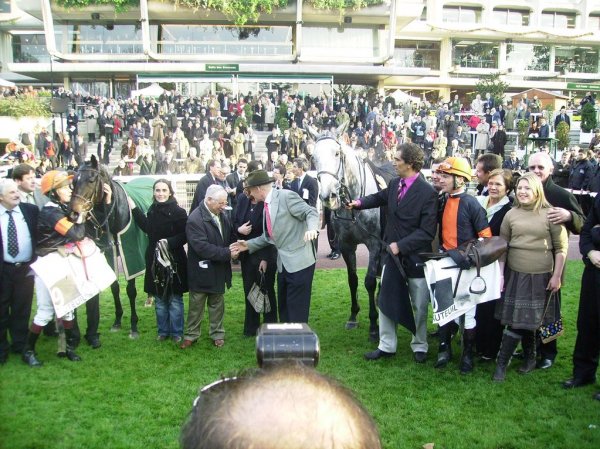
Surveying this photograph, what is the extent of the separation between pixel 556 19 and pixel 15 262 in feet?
180

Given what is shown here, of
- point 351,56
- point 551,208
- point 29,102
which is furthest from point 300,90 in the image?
point 551,208

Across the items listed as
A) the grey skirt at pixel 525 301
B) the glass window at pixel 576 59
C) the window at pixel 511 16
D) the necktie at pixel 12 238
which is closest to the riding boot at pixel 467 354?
the grey skirt at pixel 525 301

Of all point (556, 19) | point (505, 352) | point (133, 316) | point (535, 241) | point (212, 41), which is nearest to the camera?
point (535, 241)

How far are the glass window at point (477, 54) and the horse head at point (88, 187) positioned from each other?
4526 cm

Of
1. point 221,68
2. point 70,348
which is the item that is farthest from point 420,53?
point 70,348

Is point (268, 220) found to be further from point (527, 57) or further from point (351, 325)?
point (527, 57)

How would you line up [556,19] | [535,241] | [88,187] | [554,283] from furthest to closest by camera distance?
[556,19] < [88,187] < [535,241] < [554,283]

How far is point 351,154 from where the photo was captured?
21.9 feet

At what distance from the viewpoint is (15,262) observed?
18.8 ft

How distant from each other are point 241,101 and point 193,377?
→ 22.2 m

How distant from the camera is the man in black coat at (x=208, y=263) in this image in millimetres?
6160

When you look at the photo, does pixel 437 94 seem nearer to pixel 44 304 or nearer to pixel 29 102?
pixel 29 102

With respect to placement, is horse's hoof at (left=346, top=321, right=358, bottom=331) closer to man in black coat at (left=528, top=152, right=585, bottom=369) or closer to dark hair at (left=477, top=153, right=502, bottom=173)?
man in black coat at (left=528, top=152, right=585, bottom=369)

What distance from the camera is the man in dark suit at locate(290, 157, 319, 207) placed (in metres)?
10.4
